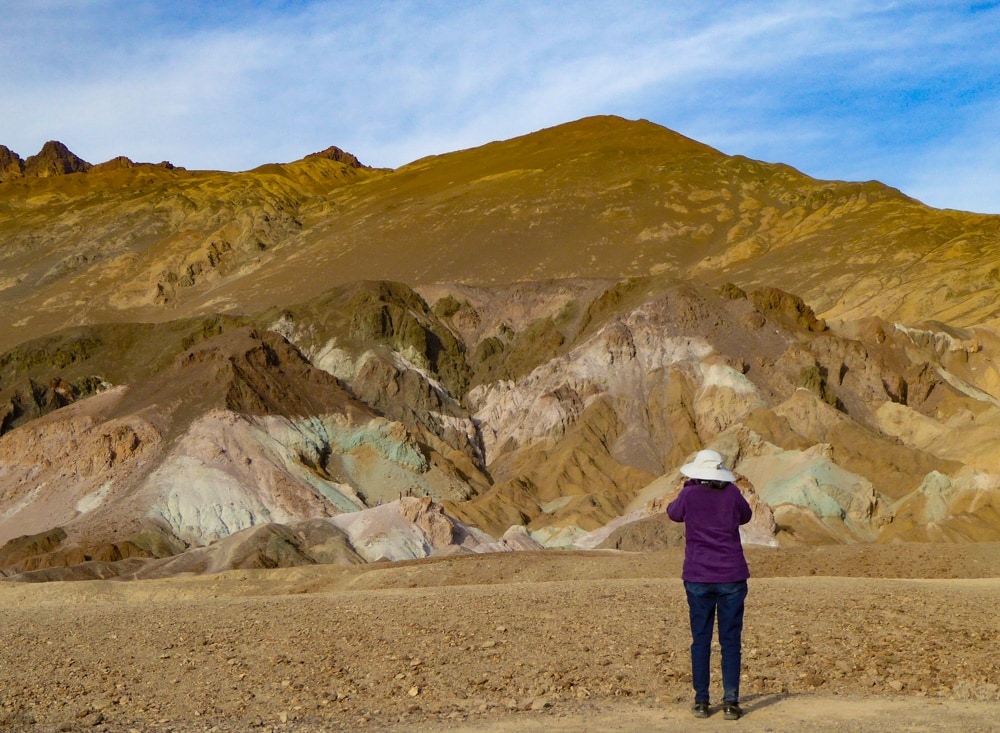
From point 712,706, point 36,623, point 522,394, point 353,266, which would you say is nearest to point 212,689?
point 712,706

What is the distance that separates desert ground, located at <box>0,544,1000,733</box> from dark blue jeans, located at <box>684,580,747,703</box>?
29cm

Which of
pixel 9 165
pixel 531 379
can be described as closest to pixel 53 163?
pixel 9 165

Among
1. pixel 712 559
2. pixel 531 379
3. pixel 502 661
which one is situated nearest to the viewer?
pixel 712 559

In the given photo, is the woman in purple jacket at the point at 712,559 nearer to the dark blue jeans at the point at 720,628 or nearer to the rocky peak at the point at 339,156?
the dark blue jeans at the point at 720,628

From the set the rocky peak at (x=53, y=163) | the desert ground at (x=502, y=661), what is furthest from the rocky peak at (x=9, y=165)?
the desert ground at (x=502, y=661)

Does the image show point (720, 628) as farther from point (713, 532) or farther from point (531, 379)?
point (531, 379)

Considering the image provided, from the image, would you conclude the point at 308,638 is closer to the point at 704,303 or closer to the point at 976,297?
the point at 704,303

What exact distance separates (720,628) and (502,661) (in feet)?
8.22

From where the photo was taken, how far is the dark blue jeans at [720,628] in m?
8.36

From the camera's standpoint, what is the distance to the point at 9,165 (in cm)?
16862

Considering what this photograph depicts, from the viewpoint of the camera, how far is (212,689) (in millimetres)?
9812

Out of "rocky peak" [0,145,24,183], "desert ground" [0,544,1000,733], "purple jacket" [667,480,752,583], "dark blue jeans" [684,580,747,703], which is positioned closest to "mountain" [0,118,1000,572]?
"desert ground" [0,544,1000,733]

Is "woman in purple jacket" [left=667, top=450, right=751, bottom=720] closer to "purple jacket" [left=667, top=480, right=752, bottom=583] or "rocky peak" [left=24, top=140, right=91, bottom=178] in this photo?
"purple jacket" [left=667, top=480, right=752, bottom=583]

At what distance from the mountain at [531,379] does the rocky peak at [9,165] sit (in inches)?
2230
